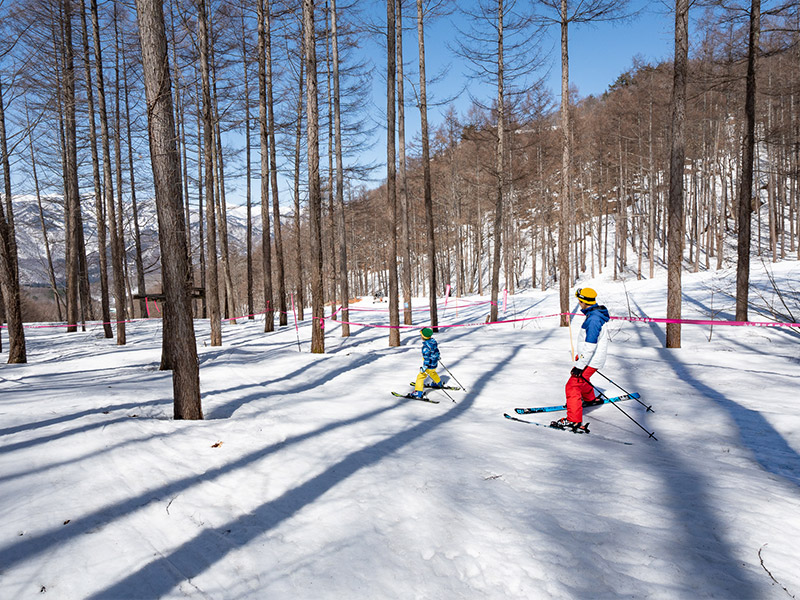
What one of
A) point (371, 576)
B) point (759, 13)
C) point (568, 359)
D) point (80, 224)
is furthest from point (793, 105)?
point (80, 224)

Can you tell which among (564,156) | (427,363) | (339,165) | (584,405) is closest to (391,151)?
(339,165)

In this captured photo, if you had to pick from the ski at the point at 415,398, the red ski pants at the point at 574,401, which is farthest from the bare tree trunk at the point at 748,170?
the ski at the point at 415,398

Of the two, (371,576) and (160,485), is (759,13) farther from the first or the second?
(160,485)

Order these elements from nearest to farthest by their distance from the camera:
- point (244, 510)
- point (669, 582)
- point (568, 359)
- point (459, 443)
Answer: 1. point (669, 582)
2. point (244, 510)
3. point (459, 443)
4. point (568, 359)

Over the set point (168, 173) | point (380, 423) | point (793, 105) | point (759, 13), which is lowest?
point (380, 423)

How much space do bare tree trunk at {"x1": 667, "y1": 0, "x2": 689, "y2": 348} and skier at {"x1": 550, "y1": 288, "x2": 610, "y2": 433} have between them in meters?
4.42

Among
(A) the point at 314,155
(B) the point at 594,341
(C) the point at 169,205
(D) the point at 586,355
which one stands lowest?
(D) the point at 586,355

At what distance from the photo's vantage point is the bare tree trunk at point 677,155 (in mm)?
9250

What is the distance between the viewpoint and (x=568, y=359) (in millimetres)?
9398

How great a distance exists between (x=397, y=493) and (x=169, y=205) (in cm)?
443

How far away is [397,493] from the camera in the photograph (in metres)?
3.71

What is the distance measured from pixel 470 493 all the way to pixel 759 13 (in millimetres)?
14762

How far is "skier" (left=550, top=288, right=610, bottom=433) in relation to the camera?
18.6ft

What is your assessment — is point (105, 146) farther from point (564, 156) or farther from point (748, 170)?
point (748, 170)
